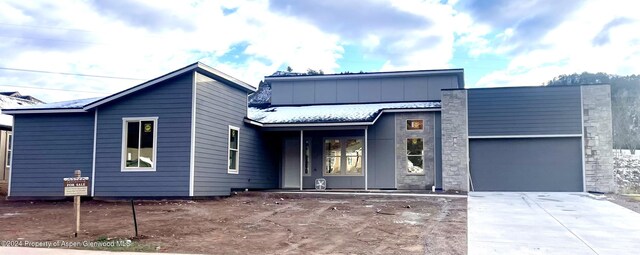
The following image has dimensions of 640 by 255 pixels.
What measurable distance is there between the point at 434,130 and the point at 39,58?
66.1 feet

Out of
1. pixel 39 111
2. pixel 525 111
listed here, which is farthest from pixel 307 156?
pixel 39 111

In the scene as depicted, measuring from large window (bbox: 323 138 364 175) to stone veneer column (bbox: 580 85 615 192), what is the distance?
7.56m

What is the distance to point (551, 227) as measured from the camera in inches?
400

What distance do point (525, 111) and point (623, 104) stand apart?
3339 cm

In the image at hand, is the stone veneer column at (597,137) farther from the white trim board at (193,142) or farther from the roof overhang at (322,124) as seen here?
the white trim board at (193,142)

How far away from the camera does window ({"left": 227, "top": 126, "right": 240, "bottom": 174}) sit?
1686 centimetres

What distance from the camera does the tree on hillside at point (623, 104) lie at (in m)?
41.4

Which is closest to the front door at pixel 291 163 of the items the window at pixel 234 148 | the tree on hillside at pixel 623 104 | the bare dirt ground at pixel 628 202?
the window at pixel 234 148

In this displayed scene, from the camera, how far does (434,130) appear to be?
18.9 metres

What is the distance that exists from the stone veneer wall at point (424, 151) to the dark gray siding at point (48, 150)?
10.2 metres

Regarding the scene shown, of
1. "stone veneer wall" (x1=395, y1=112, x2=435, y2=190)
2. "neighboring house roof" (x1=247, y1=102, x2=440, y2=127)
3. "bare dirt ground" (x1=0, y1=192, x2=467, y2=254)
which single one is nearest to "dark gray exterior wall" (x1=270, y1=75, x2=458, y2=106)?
"neighboring house roof" (x1=247, y1=102, x2=440, y2=127)

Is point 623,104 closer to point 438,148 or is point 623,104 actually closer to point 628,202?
point 438,148

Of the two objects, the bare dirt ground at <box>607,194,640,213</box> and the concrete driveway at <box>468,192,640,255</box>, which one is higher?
the bare dirt ground at <box>607,194,640,213</box>

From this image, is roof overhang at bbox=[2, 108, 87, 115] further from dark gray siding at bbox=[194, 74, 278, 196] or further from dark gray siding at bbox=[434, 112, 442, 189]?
dark gray siding at bbox=[434, 112, 442, 189]
